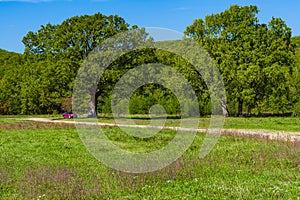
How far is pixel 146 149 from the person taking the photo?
19.0m

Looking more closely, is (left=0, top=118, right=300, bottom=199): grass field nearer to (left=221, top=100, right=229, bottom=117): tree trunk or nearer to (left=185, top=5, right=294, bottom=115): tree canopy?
(left=185, top=5, right=294, bottom=115): tree canopy

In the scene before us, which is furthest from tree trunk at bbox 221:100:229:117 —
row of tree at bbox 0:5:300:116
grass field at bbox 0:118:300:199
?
grass field at bbox 0:118:300:199

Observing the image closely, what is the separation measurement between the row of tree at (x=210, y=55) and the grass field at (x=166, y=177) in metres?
32.6

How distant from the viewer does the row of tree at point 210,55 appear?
49.9m

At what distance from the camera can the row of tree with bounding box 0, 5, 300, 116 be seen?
49.9 m

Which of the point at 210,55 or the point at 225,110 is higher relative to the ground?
the point at 210,55

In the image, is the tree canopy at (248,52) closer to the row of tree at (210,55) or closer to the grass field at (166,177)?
the row of tree at (210,55)

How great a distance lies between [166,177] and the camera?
11.7 m

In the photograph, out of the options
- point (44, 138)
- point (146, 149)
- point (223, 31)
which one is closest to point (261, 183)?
point (146, 149)

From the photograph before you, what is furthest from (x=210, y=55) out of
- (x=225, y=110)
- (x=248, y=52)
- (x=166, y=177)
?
(x=166, y=177)

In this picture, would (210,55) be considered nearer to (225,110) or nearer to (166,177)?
(225,110)

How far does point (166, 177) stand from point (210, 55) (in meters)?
43.1

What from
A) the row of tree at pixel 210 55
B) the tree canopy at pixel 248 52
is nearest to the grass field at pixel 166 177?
the row of tree at pixel 210 55

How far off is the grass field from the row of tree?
32560 millimetres
